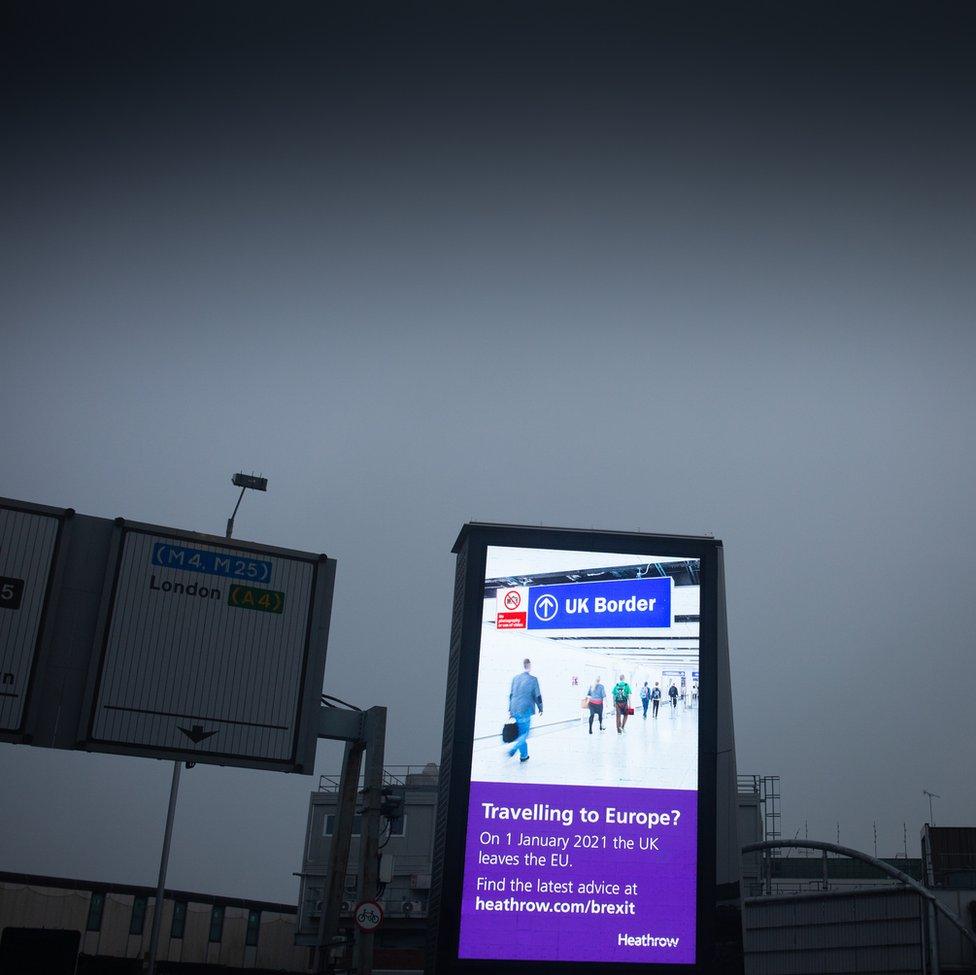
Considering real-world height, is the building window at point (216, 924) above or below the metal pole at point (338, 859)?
below

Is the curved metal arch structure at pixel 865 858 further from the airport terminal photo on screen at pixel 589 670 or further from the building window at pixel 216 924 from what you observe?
the building window at pixel 216 924

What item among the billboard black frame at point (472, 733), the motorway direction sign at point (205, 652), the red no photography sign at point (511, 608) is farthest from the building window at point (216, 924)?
the red no photography sign at point (511, 608)

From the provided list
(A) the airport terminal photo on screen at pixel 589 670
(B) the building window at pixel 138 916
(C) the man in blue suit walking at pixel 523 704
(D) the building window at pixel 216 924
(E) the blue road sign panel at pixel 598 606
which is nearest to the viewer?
(A) the airport terminal photo on screen at pixel 589 670

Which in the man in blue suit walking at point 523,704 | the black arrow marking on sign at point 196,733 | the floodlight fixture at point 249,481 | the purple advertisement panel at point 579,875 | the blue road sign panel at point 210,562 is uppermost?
the floodlight fixture at point 249,481

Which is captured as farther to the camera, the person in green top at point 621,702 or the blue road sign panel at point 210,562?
the person in green top at point 621,702

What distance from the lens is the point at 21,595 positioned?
2480cm

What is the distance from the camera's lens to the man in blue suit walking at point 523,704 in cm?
2816

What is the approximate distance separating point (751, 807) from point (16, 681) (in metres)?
50.1

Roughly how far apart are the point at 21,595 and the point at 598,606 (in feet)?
45.3

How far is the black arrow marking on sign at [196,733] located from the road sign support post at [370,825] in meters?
3.82

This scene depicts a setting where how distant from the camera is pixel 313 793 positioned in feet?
234

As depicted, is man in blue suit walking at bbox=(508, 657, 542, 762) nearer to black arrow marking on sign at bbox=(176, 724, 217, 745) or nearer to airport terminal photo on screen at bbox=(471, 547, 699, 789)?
airport terminal photo on screen at bbox=(471, 547, 699, 789)

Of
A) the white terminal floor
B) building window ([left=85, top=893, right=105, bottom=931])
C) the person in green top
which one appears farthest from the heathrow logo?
building window ([left=85, top=893, right=105, bottom=931])

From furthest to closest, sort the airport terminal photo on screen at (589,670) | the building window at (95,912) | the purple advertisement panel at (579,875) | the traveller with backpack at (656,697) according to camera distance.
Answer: the building window at (95,912) < the traveller with backpack at (656,697) < the airport terminal photo on screen at (589,670) < the purple advertisement panel at (579,875)
